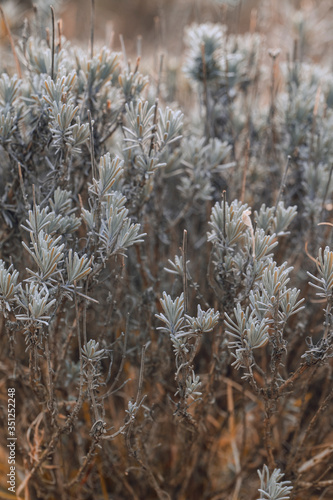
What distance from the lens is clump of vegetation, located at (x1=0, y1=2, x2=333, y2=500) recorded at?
0.97 m

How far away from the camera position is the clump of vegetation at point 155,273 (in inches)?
38.0

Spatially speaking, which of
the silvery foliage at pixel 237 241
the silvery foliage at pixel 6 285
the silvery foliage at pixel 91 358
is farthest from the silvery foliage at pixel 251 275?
the silvery foliage at pixel 6 285

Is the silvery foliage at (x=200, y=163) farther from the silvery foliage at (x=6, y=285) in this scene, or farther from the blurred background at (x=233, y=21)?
the silvery foliage at (x=6, y=285)

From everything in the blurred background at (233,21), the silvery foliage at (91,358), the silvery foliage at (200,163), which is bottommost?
the silvery foliage at (91,358)

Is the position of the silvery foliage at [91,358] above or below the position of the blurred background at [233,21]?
below

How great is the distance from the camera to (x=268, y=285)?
3.03 feet

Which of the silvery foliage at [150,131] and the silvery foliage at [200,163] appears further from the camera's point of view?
the silvery foliage at [200,163]

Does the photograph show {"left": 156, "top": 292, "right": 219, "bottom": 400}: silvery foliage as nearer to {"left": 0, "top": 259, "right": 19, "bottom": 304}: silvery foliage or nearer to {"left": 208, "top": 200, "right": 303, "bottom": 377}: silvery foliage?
{"left": 208, "top": 200, "right": 303, "bottom": 377}: silvery foliage

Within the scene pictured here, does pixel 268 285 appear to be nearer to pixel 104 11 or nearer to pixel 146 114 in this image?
pixel 146 114

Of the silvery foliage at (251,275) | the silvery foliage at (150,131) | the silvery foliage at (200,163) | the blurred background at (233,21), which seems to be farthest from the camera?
the blurred background at (233,21)

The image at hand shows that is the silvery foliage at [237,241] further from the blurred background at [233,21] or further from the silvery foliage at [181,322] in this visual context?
the blurred background at [233,21]

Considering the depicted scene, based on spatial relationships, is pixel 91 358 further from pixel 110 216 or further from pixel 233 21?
pixel 233 21

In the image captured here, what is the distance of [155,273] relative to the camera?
4.75 feet

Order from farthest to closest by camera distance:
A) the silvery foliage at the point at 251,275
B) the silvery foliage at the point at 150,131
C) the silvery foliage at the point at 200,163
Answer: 1. the silvery foliage at the point at 200,163
2. the silvery foliage at the point at 150,131
3. the silvery foliage at the point at 251,275
